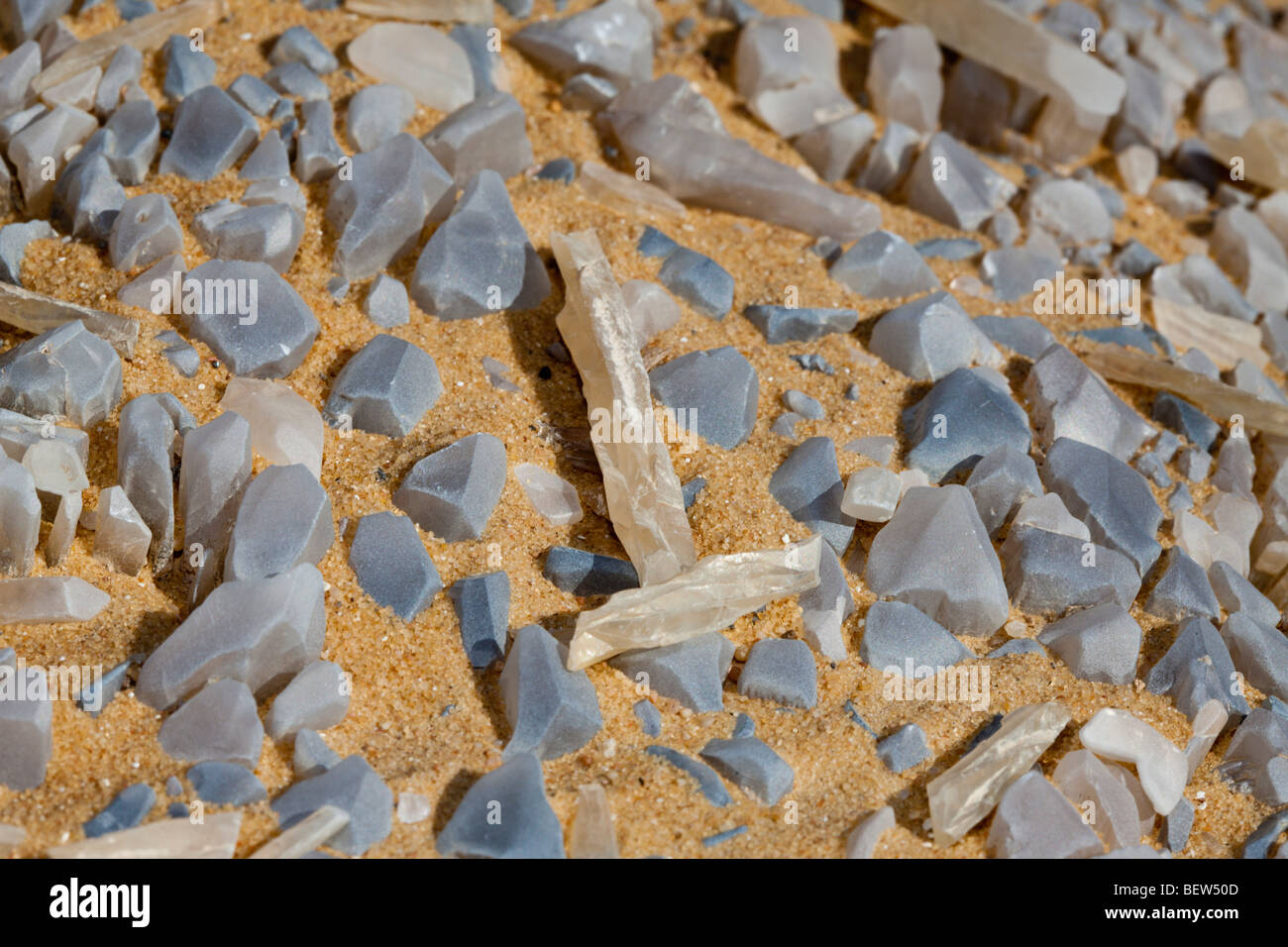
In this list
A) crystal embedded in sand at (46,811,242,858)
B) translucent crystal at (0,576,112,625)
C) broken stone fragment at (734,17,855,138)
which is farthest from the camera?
broken stone fragment at (734,17,855,138)

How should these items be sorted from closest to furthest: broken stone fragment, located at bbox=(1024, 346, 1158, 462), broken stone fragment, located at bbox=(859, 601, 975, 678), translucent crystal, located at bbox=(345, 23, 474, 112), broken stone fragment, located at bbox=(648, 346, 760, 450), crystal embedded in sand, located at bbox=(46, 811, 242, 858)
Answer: crystal embedded in sand, located at bbox=(46, 811, 242, 858), broken stone fragment, located at bbox=(859, 601, 975, 678), broken stone fragment, located at bbox=(648, 346, 760, 450), broken stone fragment, located at bbox=(1024, 346, 1158, 462), translucent crystal, located at bbox=(345, 23, 474, 112)

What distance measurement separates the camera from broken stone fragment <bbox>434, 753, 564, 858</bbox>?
4.94 feet

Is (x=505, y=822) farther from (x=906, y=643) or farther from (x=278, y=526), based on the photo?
(x=906, y=643)

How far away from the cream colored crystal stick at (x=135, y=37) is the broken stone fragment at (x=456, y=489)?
3.65ft

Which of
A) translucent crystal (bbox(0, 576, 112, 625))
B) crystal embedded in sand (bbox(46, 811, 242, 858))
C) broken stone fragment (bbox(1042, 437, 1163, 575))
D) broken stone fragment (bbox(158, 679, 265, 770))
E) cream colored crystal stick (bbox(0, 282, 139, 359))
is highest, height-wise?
cream colored crystal stick (bbox(0, 282, 139, 359))

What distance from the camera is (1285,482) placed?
2.22 metres

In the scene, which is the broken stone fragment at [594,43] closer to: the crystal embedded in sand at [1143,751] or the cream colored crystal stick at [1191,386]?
the cream colored crystal stick at [1191,386]

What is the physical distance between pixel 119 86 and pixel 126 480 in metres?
0.93

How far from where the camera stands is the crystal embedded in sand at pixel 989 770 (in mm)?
1627

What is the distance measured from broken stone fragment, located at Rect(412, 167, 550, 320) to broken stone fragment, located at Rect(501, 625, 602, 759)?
0.69 meters

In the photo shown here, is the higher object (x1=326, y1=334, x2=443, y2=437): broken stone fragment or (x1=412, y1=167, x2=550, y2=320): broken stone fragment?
(x1=412, y1=167, x2=550, y2=320): broken stone fragment

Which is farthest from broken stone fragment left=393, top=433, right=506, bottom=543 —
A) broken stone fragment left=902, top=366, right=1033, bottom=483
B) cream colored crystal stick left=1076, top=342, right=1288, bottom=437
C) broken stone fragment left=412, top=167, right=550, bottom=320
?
cream colored crystal stick left=1076, top=342, right=1288, bottom=437

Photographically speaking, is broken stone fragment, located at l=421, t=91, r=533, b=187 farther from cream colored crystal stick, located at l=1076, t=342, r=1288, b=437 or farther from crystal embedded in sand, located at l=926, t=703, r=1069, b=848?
crystal embedded in sand, located at l=926, t=703, r=1069, b=848

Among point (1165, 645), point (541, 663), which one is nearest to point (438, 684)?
point (541, 663)
